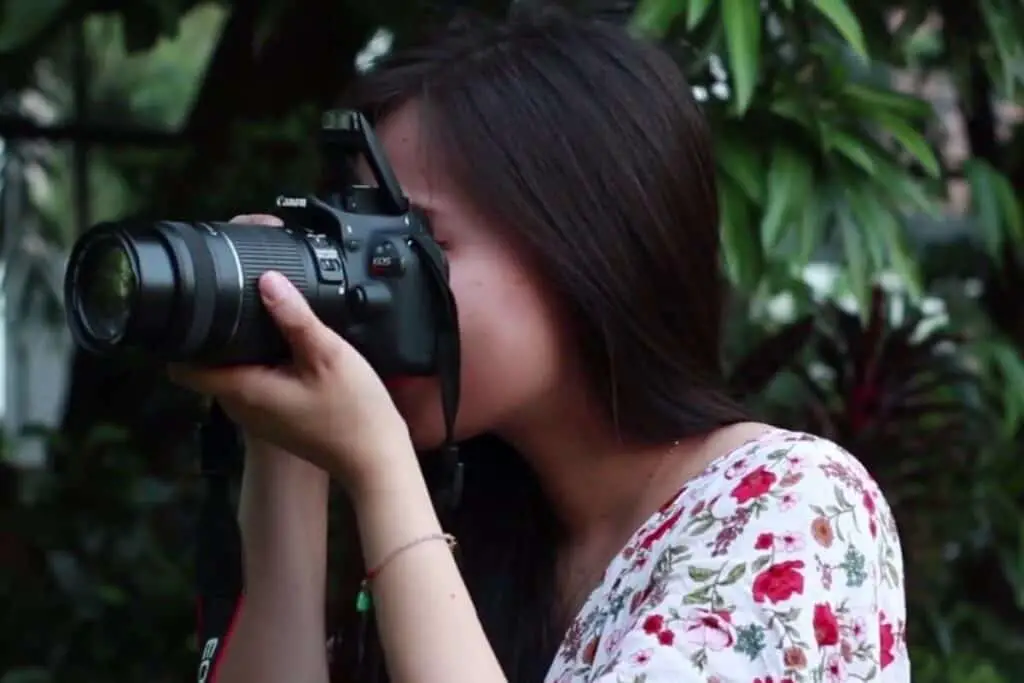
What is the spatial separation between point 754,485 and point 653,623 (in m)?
0.10

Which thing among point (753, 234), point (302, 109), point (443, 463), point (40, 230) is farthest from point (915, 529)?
point (40, 230)

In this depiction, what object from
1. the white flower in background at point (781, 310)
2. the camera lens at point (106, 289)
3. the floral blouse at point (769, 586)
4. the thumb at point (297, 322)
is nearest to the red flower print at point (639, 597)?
the floral blouse at point (769, 586)

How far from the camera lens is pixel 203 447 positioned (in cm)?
115

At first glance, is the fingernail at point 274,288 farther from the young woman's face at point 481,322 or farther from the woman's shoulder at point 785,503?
the woman's shoulder at point 785,503

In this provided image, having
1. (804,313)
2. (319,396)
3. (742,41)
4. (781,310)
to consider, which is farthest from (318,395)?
(781,310)

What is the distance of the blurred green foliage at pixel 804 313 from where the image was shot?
1.51 metres

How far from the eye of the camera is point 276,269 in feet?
3.03

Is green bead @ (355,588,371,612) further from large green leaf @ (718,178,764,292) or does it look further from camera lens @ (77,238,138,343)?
large green leaf @ (718,178,764,292)

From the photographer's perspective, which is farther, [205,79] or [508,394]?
[205,79]

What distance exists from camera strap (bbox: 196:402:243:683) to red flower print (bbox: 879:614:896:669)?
1.53 ft

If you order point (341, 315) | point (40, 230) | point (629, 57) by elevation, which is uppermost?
point (629, 57)

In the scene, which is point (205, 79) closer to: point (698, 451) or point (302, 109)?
point (302, 109)

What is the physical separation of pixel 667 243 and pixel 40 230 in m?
2.10

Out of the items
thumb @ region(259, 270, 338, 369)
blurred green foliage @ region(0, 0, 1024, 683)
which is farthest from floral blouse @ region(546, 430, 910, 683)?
blurred green foliage @ region(0, 0, 1024, 683)
